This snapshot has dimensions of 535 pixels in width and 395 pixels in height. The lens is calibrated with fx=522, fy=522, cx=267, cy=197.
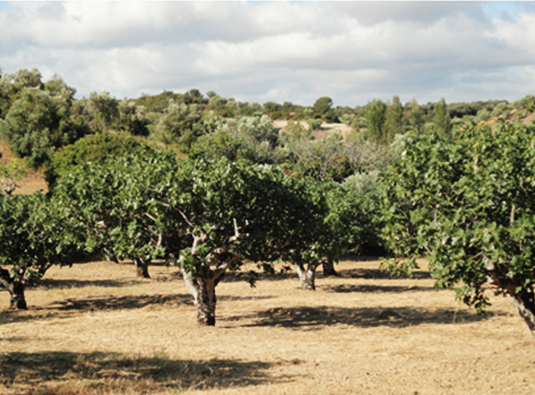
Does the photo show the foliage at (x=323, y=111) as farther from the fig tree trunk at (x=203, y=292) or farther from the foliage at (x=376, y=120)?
the fig tree trunk at (x=203, y=292)

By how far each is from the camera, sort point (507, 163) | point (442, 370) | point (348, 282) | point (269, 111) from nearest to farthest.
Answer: point (507, 163), point (442, 370), point (348, 282), point (269, 111)

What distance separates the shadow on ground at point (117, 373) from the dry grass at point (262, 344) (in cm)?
3

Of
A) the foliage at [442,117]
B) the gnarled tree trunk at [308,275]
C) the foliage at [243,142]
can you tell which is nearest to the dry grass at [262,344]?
the gnarled tree trunk at [308,275]

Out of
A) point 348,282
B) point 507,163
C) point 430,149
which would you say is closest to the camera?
point 507,163

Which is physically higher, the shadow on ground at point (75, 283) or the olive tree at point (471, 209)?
the olive tree at point (471, 209)

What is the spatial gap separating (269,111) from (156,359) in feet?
475

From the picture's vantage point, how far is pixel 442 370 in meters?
13.5

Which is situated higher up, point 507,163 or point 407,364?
point 507,163

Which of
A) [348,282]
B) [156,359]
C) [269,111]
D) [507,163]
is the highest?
[269,111]

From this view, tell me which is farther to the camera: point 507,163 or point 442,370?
point 442,370

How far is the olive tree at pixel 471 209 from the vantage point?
33.7 ft

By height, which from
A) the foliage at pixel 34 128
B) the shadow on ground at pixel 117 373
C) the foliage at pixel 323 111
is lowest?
the shadow on ground at pixel 117 373

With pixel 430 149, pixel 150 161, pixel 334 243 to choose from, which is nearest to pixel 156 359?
pixel 150 161

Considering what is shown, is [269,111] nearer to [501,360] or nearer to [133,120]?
[133,120]
